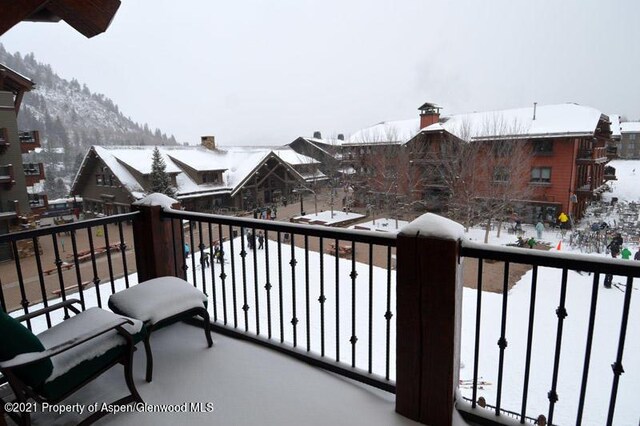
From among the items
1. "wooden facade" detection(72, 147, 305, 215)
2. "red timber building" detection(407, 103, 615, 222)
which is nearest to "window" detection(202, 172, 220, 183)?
"wooden facade" detection(72, 147, 305, 215)

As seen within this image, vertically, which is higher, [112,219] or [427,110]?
[427,110]

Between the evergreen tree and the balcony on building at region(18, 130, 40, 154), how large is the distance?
16.9 ft

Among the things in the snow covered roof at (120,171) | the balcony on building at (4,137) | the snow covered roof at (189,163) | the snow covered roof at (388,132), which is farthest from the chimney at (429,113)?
the balcony on building at (4,137)

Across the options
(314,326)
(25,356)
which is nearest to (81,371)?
(25,356)

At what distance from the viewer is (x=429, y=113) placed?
883 inches

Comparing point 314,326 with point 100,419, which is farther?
point 314,326

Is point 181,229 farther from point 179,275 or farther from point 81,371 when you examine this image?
point 81,371

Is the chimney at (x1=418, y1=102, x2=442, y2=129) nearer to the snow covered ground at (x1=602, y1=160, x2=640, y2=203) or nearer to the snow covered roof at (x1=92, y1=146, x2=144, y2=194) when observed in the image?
the snow covered ground at (x1=602, y1=160, x2=640, y2=203)

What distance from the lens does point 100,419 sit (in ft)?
5.99

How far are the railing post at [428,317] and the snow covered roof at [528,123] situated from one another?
19.2 meters

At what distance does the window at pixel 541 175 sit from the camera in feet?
60.5

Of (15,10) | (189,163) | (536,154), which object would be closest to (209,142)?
(189,163)

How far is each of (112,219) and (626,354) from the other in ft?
27.4

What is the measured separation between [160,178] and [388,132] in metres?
15.5
